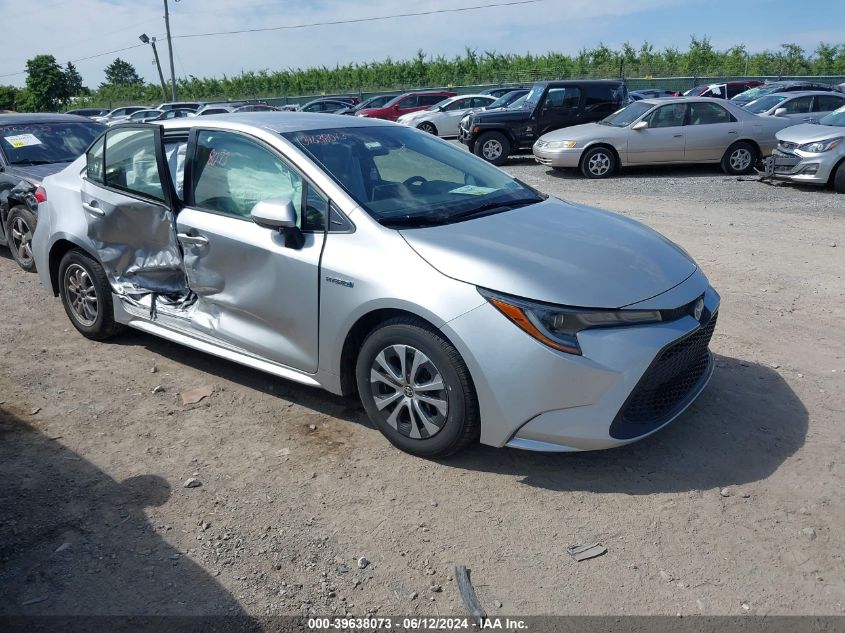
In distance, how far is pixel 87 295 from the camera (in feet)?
18.1

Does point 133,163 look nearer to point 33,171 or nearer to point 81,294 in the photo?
point 81,294

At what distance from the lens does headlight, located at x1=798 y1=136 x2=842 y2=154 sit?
11.8 meters

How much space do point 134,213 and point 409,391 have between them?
8.37 feet

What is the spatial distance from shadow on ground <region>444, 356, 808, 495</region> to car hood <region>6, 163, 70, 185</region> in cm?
594

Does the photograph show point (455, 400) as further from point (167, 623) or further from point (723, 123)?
point (723, 123)

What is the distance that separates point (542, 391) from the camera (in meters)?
3.34

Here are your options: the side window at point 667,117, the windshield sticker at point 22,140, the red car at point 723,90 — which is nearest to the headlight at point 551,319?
the windshield sticker at point 22,140

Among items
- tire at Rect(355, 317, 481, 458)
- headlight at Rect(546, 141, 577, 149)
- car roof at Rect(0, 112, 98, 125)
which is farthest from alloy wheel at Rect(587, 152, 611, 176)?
tire at Rect(355, 317, 481, 458)

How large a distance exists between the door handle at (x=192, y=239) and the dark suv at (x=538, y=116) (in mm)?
13074

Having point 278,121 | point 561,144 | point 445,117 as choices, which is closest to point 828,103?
point 561,144

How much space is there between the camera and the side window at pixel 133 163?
4.94 meters

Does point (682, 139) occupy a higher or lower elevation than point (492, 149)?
higher

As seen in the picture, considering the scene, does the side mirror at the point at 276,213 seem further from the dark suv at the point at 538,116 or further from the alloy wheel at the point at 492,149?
the alloy wheel at the point at 492,149

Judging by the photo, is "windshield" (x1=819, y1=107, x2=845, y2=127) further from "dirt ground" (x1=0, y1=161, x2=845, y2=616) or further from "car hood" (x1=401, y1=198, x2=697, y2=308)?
"car hood" (x1=401, y1=198, x2=697, y2=308)
